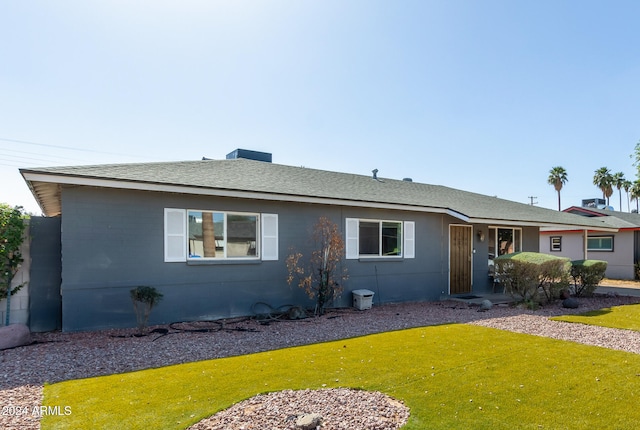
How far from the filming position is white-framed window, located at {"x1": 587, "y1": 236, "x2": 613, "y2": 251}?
68.9 ft

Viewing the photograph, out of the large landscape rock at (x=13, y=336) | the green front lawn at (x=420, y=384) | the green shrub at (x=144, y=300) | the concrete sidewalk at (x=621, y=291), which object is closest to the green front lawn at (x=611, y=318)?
the green front lawn at (x=420, y=384)

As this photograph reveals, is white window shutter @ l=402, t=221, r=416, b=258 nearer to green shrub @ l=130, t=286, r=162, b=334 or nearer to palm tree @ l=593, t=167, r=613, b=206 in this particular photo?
green shrub @ l=130, t=286, r=162, b=334

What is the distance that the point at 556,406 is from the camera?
3.93 metres

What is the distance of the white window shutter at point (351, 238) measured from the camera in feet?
35.2

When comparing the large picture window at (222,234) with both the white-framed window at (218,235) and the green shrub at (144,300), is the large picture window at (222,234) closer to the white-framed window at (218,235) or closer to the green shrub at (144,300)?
the white-framed window at (218,235)

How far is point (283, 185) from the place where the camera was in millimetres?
10102

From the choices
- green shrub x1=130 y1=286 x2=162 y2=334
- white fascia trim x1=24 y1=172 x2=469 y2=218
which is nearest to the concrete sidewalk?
white fascia trim x1=24 y1=172 x2=469 y2=218

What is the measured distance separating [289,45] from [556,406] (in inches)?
408

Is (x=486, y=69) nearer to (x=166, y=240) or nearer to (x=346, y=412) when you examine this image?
(x=166, y=240)

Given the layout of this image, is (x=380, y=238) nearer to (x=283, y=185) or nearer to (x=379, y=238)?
(x=379, y=238)

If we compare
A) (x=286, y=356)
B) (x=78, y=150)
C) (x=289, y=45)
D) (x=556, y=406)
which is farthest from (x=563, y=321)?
(x=78, y=150)

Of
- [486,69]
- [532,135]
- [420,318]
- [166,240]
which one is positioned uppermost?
[486,69]

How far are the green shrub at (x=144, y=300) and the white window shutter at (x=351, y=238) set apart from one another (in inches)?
201

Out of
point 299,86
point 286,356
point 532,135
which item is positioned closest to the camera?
point 286,356
